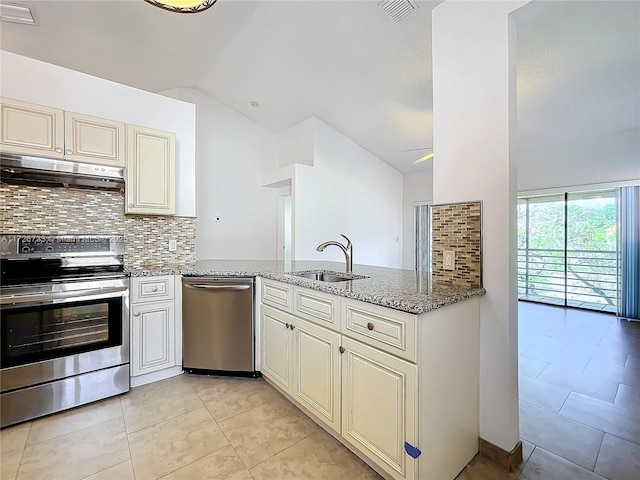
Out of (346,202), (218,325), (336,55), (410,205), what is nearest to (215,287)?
(218,325)

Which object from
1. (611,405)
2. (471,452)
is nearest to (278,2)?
(471,452)

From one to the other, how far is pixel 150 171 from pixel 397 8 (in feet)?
8.44

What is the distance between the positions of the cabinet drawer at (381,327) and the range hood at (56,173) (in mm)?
2235

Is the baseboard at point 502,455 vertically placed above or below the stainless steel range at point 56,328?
below

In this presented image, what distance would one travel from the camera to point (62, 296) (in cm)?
196

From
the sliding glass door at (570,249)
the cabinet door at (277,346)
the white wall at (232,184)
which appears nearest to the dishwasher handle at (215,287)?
the cabinet door at (277,346)

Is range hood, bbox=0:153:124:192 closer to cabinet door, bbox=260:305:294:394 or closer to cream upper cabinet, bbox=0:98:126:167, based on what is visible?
cream upper cabinet, bbox=0:98:126:167

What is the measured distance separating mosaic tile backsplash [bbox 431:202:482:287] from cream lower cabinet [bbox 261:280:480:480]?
7.2 inches

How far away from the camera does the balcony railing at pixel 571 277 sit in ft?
14.9

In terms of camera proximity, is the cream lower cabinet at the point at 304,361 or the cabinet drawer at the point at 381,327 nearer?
the cabinet drawer at the point at 381,327

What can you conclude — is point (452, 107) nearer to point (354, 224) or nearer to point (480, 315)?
point (480, 315)

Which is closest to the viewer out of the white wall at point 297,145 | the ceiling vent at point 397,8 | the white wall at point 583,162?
the ceiling vent at point 397,8

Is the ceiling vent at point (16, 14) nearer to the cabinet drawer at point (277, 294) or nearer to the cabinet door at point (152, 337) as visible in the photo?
the cabinet door at point (152, 337)

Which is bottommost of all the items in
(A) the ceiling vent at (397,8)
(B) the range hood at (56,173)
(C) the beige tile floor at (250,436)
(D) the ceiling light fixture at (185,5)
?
(C) the beige tile floor at (250,436)
